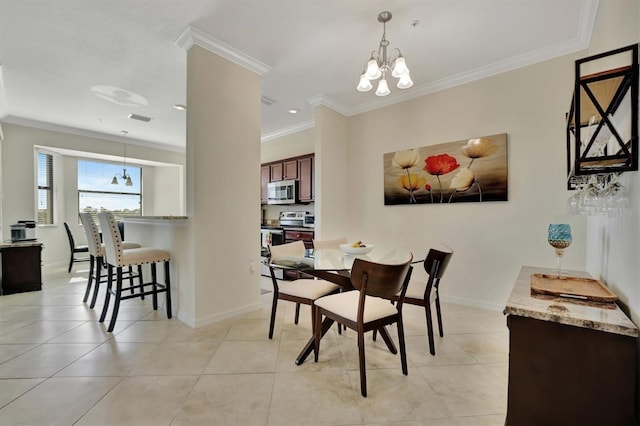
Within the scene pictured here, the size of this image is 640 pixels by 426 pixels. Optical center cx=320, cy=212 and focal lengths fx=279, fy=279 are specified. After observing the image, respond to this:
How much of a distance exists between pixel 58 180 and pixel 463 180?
744 cm

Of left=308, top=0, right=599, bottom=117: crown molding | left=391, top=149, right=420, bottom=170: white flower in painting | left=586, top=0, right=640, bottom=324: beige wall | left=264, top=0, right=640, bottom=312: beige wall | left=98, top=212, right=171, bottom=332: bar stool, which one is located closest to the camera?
left=586, top=0, right=640, bottom=324: beige wall

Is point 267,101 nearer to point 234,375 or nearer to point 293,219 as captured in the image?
point 293,219

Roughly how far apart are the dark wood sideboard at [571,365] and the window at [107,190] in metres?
7.54

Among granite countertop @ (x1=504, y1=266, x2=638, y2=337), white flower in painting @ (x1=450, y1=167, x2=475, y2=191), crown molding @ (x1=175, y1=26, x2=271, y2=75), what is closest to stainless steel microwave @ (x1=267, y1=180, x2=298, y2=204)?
crown molding @ (x1=175, y1=26, x2=271, y2=75)

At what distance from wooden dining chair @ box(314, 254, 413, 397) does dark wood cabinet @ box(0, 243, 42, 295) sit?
4365 mm

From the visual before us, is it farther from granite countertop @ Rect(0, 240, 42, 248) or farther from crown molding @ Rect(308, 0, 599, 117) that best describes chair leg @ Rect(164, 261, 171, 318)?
crown molding @ Rect(308, 0, 599, 117)

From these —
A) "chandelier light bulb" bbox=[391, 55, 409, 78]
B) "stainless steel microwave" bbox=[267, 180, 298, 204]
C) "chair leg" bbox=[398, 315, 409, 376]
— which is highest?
"chandelier light bulb" bbox=[391, 55, 409, 78]

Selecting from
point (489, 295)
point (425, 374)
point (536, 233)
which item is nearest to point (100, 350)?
point (425, 374)

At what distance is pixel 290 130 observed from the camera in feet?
17.4

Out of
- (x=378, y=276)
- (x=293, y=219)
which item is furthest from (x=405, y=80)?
(x=293, y=219)

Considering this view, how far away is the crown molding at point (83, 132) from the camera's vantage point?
4765mm

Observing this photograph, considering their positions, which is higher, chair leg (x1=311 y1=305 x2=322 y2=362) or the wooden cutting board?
the wooden cutting board

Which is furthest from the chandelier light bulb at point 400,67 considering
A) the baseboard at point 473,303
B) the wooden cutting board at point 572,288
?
the baseboard at point 473,303

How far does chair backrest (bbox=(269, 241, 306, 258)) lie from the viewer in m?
2.49
